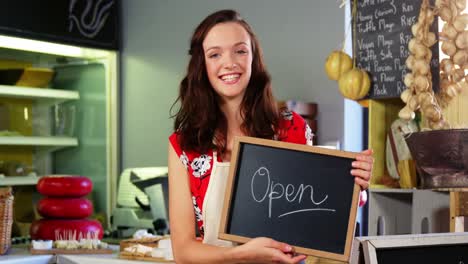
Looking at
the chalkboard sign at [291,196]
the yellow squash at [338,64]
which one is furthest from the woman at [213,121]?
the yellow squash at [338,64]

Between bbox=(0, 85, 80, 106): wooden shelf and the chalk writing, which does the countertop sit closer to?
the chalk writing

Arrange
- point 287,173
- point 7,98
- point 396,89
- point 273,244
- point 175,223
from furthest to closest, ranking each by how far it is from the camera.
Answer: point 7,98 < point 396,89 < point 175,223 < point 287,173 < point 273,244

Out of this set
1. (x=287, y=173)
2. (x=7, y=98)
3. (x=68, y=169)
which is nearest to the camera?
(x=287, y=173)

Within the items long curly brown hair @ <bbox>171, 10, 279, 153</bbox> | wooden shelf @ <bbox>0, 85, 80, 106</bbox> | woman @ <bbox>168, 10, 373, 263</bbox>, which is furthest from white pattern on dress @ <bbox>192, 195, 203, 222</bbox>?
wooden shelf @ <bbox>0, 85, 80, 106</bbox>

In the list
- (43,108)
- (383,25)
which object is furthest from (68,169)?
(383,25)

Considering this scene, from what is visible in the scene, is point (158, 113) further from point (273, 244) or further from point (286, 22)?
point (273, 244)

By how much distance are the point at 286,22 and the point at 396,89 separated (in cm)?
149

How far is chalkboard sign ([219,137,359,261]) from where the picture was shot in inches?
64.0

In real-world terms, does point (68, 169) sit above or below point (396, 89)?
→ below

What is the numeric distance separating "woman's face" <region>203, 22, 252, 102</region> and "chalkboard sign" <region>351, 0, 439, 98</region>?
5.24 feet

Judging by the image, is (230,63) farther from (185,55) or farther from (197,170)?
→ (185,55)

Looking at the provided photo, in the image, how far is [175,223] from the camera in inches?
71.4

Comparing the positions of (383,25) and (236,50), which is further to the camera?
(383,25)

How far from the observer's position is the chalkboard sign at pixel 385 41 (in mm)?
3262
